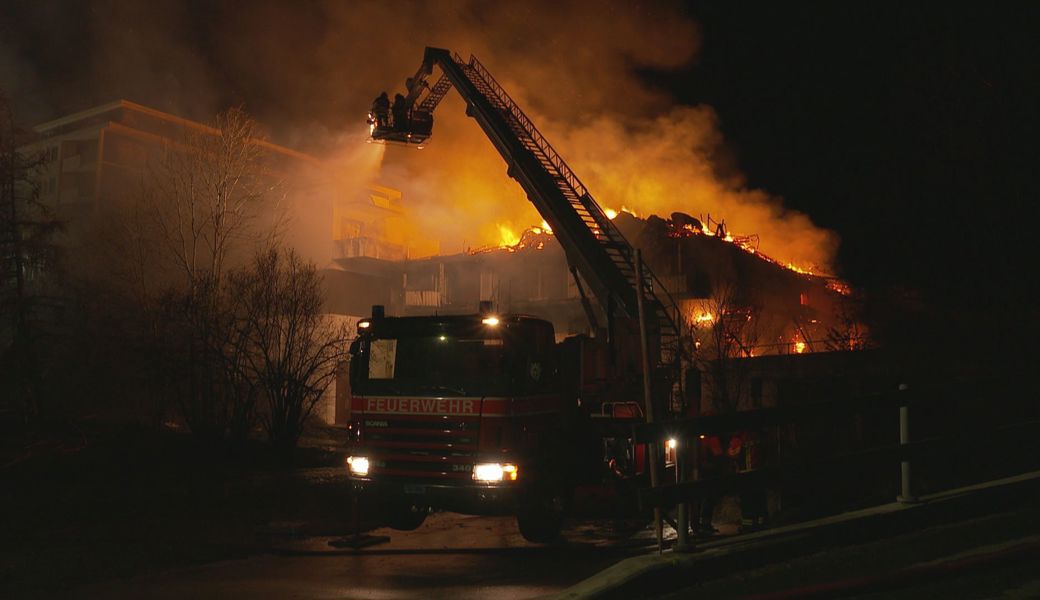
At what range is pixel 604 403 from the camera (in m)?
11.0

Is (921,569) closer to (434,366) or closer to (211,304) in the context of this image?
(434,366)

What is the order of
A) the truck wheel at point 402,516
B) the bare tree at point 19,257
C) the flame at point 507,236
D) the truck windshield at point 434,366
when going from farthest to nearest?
the flame at point 507,236
the bare tree at point 19,257
the truck wheel at point 402,516
the truck windshield at point 434,366

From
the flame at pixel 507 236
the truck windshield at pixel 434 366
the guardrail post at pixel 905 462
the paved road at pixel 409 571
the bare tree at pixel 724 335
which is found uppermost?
the flame at pixel 507 236

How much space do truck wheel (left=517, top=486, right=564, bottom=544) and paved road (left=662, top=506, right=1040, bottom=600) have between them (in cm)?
437

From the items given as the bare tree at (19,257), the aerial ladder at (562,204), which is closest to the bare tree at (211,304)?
the bare tree at (19,257)

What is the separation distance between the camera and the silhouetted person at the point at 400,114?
22.2m

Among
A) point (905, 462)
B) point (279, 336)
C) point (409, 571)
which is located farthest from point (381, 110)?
point (905, 462)

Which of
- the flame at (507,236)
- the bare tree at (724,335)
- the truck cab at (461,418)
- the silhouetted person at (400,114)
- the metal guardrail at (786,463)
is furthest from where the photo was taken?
the flame at (507,236)

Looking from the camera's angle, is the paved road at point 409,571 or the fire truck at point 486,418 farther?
the fire truck at point 486,418

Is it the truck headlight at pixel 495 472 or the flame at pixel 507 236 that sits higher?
the flame at pixel 507 236

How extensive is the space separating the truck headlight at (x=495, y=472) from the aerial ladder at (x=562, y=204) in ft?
14.2

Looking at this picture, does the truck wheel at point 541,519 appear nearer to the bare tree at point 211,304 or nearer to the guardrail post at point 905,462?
the guardrail post at point 905,462

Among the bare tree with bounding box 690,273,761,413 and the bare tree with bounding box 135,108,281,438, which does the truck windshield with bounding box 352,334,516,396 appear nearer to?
the bare tree with bounding box 135,108,281,438

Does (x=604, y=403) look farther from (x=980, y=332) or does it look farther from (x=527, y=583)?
(x=980, y=332)
